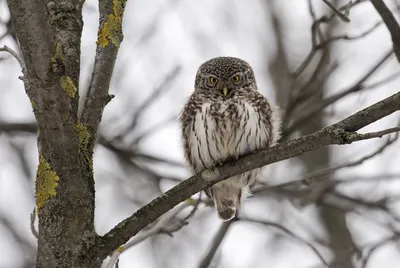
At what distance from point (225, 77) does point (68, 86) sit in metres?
2.59

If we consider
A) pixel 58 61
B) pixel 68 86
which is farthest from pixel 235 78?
pixel 58 61

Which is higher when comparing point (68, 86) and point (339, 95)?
point (339, 95)

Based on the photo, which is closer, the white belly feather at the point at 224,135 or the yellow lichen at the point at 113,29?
the yellow lichen at the point at 113,29

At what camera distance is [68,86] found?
298 cm

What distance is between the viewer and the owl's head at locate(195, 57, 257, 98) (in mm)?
5250

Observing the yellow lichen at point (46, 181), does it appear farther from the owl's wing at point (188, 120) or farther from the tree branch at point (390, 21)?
the tree branch at point (390, 21)

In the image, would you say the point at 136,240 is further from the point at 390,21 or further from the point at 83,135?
the point at 390,21

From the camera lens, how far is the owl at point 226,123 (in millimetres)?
4645

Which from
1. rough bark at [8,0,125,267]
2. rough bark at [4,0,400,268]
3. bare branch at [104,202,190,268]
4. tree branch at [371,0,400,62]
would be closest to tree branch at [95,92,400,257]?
rough bark at [4,0,400,268]

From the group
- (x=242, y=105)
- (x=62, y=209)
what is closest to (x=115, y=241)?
(x=62, y=209)

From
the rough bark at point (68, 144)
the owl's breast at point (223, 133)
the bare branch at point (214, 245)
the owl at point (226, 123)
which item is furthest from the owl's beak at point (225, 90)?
the rough bark at point (68, 144)

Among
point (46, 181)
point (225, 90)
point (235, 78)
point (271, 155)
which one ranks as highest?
point (235, 78)

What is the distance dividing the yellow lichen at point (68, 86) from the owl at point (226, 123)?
164 centimetres

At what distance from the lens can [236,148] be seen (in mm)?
4535
